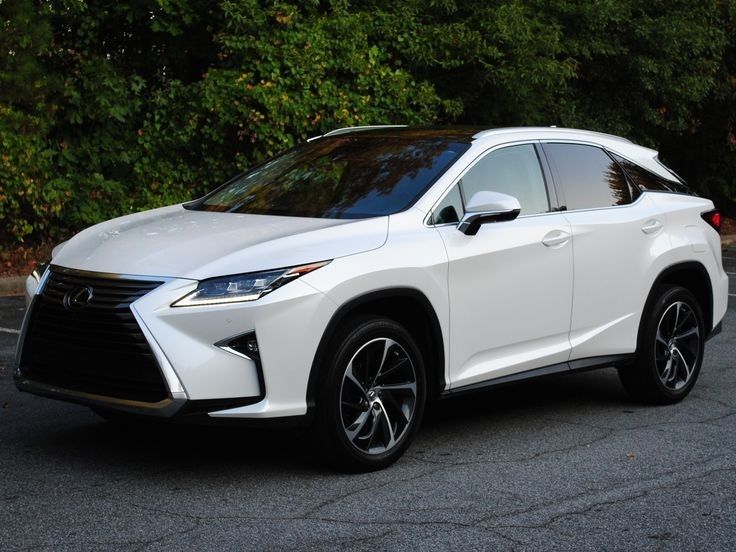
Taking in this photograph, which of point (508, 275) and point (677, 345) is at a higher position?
point (508, 275)

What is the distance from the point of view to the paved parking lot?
5.09 metres

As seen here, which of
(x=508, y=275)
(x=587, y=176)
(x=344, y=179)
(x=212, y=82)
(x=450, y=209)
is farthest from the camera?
(x=212, y=82)

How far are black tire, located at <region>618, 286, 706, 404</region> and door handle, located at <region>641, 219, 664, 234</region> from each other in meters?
0.38

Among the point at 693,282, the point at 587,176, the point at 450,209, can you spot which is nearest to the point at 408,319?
the point at 450,209

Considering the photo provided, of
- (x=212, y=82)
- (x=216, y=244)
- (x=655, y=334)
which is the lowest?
(x=655, y=334)

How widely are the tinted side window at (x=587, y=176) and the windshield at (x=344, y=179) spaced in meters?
0.76

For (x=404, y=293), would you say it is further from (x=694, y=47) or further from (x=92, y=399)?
(x=694, y=47)

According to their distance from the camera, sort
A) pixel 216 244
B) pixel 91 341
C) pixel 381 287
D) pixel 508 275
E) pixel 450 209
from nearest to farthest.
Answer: pixel 91 341, pixel 216 244, pixel 381 287, pixel 450 209, pixel 508 275

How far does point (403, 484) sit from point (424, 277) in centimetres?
103

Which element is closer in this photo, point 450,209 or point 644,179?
point 450,209

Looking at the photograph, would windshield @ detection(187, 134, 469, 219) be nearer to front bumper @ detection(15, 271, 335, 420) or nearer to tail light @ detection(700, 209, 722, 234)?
front bumper @ detection(15, 271, 335, 420)

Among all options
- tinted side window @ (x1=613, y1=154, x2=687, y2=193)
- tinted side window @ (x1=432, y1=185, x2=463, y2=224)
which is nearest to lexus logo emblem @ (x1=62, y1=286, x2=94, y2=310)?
tinted side window @ (x1=432, y1=185, x2=463, y2=224)

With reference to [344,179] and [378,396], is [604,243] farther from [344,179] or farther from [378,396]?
[378,396]

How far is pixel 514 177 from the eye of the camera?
277 inches
